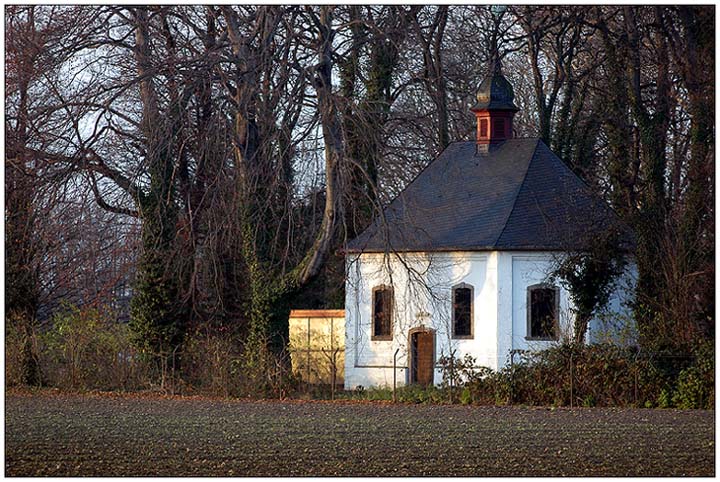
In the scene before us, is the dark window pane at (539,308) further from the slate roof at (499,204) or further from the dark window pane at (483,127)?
the dark window pane at (483,127)

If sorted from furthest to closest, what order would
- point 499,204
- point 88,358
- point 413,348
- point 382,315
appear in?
point 382,315 < point 499,204 < point 413,348 < point 88,358

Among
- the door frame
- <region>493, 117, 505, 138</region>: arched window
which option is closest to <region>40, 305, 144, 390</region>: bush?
the door frame

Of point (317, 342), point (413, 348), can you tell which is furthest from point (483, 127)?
point (317, 342)

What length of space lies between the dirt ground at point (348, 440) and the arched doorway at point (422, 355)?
18.7 ft

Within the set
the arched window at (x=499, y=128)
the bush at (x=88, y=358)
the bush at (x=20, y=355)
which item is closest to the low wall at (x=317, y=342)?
the bush at (x=88, y=358)

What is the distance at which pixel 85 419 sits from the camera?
1969 cm

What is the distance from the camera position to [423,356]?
29156 mm

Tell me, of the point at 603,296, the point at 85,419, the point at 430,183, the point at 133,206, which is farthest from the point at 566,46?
the point at 85,419

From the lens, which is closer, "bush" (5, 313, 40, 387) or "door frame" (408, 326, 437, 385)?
"bush" (5, 313, 40, 387)

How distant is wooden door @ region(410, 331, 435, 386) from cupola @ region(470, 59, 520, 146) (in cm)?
569

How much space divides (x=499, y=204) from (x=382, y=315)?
12.9ft

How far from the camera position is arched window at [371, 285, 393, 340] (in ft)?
97.0

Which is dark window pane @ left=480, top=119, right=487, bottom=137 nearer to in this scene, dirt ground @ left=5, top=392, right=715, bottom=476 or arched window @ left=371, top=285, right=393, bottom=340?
arched window @ left=371, top=285, right=393, bottom=340

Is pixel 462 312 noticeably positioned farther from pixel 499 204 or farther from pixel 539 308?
pixel 499 204
